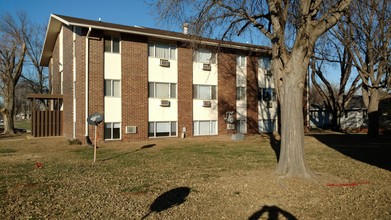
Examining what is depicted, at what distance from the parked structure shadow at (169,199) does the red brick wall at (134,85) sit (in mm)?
12533

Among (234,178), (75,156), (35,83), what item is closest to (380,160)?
(234,178)

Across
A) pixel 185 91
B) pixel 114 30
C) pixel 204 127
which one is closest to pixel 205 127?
pixel 204 127

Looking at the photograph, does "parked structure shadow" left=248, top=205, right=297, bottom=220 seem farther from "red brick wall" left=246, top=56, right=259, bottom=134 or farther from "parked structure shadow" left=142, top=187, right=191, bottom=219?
"red brick wall" left=246, top=56, right=259, bottom=134

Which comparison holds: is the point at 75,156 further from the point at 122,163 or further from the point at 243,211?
the point at 243,211

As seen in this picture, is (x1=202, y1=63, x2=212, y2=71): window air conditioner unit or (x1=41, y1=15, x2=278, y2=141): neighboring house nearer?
(x1=41, y1=15, x2=278, y2=141): neighboring house

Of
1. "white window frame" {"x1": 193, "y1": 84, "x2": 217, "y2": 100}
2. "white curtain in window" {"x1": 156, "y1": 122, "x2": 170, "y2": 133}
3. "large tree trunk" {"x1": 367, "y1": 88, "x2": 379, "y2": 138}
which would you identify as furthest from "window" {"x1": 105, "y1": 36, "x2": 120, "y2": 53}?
"large tree trunk" {"x1": 367, "y1": 88, "x2": 379, "y2": 138}

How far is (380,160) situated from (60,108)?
853 inches

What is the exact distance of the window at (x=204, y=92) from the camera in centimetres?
2211

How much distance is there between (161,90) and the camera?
67.7ft

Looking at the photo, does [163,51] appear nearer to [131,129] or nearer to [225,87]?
[225,87]

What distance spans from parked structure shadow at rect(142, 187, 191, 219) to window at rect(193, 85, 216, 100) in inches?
596

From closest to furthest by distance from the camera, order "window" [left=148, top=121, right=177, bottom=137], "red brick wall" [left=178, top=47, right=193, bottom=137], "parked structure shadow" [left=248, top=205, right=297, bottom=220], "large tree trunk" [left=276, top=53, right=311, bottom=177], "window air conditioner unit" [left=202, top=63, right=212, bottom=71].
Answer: "parked structure shadow" [left=248, top=205, right=297, bottom=220]
"large tree trunk" [left=276, top=53, right=311, bottom=177]
"window" [left=148, top=121, right=177, bottom=137]
"red brick wall" [left=178, top=47, right=193, bottom=137]
"window air conditioner unit" [left=202, top=63, right=212, bottom=71]

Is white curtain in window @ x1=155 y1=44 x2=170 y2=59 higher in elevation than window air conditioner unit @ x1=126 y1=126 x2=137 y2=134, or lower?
higher

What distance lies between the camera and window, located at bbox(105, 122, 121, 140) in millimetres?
18594
